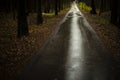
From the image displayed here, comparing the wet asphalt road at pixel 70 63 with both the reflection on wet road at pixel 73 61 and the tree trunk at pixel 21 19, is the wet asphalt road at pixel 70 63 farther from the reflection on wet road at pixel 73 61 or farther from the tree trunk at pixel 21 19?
the tree trunk at pixel 21 19

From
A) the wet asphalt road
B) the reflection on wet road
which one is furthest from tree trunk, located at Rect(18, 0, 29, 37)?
the reflection on wet road

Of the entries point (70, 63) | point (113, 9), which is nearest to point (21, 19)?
point (70, 63)

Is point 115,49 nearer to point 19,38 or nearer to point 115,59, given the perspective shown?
point 115,59

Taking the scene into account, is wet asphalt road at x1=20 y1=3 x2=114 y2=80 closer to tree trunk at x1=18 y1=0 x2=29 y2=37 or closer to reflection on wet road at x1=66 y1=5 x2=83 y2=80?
reflection on wet road at x1=66 y1=5 x2=83 y2=80

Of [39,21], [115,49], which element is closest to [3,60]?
[115,49]

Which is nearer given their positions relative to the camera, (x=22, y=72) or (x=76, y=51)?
(x=22, y=72)

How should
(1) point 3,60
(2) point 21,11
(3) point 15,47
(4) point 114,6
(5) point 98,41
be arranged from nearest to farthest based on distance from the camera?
(1) point 3,60 → (3) point 15,47 → (5) point 98,41 → (2) point 21,11 → (4) point 114,6

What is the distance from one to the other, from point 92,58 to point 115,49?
8.47ft

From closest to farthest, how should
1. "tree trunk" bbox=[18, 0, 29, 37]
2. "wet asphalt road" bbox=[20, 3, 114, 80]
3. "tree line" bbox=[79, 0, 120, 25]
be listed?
"wet asphalt road" bbox=[20, 3, 114, 80], "tree trunk" bbox=[18, 0, 29, 37], "tree line" bbox=[79, 0, 120, 25]

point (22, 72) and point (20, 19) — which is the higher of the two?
point (20, 19)

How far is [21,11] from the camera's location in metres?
17.9

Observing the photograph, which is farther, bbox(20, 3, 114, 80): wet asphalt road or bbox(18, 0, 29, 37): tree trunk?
bbox(18, 0, 29, 37): tree trunk

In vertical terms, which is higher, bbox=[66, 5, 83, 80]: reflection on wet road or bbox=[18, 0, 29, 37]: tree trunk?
bbox=[18, 0, 29, 37]: tree trunk

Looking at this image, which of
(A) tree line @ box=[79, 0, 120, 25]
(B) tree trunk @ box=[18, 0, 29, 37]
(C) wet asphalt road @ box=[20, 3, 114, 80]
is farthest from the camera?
(A) tree line @ box=[79, 0, 120, 25]
